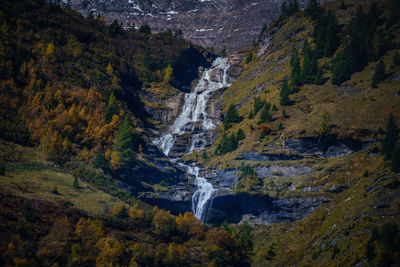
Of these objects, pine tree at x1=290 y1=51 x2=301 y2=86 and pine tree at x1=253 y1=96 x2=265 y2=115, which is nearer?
pine tree at x1=290 y1=51 x2=301 y2=86

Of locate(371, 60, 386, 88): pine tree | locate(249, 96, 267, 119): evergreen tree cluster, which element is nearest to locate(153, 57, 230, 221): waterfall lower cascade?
locate(249, 96, 267, 119): evergreen tree cluster

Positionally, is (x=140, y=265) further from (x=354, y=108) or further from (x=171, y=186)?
(x=354, y=108)

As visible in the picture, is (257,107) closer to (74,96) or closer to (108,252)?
(74,96)

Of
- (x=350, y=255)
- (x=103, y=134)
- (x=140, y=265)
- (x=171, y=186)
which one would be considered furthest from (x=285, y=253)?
(x=103, y=134)

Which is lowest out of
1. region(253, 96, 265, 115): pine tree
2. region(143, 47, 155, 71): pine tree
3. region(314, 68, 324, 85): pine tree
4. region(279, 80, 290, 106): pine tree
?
region(253, 96, 265, 115): pine tree

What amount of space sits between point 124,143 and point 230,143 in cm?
3462

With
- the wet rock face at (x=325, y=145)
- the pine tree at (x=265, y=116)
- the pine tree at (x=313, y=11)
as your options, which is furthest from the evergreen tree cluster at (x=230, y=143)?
the pine tree at (x=313, y=11)

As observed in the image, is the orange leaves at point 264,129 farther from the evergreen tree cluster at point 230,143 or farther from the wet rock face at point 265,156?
the wet rock face at point 265,156

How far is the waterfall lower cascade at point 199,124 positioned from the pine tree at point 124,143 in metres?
21.6

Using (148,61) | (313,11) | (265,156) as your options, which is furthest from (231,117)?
(313,11)

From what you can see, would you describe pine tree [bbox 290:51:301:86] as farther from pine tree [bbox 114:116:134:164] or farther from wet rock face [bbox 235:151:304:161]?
pine tree [bbox 114:116:134:164]

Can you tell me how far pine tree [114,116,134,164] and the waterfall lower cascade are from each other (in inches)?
850

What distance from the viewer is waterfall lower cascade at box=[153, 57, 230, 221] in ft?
278

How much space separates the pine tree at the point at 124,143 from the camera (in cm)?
8712
